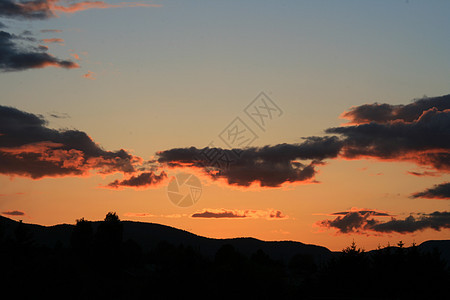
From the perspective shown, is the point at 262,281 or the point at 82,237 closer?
the point at 262,281

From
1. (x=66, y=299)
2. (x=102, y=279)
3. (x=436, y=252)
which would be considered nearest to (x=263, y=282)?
(x=436, y=252)

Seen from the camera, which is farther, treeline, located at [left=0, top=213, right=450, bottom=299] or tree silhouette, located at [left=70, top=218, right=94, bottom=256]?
tree silhouette, located at [left=70, top=218, right=94, bottom=256]

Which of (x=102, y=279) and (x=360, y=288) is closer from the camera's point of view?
(x=360, y=288)

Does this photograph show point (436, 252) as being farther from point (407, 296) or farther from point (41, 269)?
point (41, 269)

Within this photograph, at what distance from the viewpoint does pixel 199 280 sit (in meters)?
78.8

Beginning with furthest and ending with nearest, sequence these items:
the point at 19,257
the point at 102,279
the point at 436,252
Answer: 1. the point at 102,279
2. the point at 19,257
3. the point at 436,252

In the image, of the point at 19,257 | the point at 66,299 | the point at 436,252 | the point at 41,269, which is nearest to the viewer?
the point at 66,299

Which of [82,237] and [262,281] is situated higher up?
[82,237]

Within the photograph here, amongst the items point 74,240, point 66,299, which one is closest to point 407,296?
point 66,299

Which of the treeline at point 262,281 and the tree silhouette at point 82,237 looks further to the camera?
the tree silhouette at point 82,237

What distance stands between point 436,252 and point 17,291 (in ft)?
211

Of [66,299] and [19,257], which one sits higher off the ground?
[19,257]

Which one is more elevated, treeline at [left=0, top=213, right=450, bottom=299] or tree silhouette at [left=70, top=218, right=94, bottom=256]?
tree silhouette at [left=70, top=218, right=94, bottom=256]

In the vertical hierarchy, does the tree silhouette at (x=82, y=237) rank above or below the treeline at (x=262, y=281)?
above
